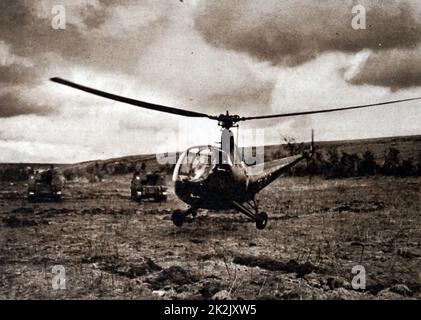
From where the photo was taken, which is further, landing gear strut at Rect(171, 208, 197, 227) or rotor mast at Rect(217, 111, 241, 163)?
landing gear strut at Rect(171, 208, 197, 227)

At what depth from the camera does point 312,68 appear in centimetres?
668

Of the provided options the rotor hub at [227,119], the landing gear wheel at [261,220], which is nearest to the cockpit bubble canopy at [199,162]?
the rotor hub at [227,119]

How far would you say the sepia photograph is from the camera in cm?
603

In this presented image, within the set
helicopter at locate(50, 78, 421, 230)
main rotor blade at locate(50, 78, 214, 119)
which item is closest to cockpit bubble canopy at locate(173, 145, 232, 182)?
helicopter at locate(50, 78, 421, 230)

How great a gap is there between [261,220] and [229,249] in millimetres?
791

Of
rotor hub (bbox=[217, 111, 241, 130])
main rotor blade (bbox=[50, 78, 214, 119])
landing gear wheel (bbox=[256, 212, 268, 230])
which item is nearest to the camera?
main rotor blade (bbox=[50, 78, 214, 119])

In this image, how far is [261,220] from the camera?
645 cm

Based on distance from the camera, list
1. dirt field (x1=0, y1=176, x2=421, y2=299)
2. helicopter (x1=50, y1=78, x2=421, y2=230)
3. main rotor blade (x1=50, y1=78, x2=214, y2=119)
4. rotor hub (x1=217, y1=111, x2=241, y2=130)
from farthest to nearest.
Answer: dirt field (x1=0, y1=176, x2=421, y2=299) → helicopter (x1=50, y1=78, x2=421, y2=230) → rotor hub (x1=217, y1=111, x2=241, y2=130) → main rotor blade (x1=50, y1=78, x2=214, y2=119)

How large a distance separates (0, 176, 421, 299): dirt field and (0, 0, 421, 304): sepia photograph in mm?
24

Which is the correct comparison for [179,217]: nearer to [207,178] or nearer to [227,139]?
[207,178]

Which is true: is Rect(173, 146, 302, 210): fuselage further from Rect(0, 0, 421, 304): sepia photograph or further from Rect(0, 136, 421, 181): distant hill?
Rect(0, 136, 421, 181): distant hill

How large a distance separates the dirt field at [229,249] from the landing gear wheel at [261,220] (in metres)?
0.17

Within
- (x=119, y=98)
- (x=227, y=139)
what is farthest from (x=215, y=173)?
(x=119, y=98)
